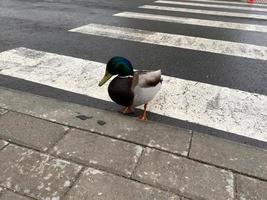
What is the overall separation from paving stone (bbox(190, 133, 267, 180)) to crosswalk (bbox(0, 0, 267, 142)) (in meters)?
0.37

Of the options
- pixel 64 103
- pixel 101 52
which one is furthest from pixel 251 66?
pixel 64 103

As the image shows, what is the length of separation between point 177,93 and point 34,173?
2.18 meters

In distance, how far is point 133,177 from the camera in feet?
7.78

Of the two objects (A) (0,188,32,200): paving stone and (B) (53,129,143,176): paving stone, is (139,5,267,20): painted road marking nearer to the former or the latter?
(B) (53,129,143,176): paving stone

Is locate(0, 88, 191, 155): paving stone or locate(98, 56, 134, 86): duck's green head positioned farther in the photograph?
locate(98, 56, 134, 86): duck's green head

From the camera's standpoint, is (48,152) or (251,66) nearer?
(48,152)

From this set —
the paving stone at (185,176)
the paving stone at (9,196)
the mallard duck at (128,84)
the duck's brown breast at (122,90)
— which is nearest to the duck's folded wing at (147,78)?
the mallard duck at (128,84)

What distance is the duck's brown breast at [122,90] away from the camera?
309 cm

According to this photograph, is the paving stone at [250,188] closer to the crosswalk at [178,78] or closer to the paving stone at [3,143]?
the crosswalk at [178,78]

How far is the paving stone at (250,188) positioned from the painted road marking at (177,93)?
80cm

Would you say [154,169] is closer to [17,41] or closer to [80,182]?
[80,182]

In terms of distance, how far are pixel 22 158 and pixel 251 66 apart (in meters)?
3.89

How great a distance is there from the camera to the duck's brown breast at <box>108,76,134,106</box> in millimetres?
3086

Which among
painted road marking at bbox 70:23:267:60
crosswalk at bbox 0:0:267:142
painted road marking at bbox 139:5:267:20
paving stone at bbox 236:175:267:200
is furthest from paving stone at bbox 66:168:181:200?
painted road marking at bbox 139:5:267:20
